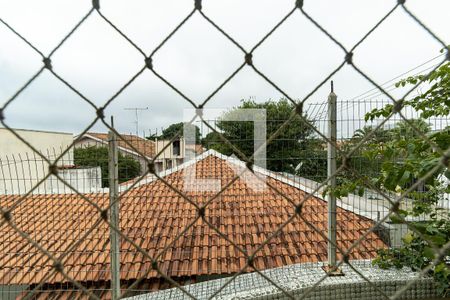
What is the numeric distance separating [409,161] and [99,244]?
2.80 meters

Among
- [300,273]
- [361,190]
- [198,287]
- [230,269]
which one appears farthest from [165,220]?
[361,190]

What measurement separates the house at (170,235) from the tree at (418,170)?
29cm

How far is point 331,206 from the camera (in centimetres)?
223

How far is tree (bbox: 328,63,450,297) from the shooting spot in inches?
40.4

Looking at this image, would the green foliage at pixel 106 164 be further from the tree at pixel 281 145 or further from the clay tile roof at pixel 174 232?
the tree at pixel 281 145

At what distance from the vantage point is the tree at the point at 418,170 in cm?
103

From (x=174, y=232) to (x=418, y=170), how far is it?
8.92ft

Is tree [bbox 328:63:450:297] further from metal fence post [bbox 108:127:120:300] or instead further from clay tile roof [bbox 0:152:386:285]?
metal fence post [bbox 108:127:120:300]

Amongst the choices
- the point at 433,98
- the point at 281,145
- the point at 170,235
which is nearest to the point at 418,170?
the point at 433,98

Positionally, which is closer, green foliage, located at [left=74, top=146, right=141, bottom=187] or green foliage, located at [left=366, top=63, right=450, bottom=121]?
green foliage, located at [left=366, top=63, right=450, bottom=121]

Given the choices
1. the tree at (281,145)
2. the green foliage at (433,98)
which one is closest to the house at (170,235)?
the tree at (281,145)

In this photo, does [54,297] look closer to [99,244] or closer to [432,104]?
[99,244]

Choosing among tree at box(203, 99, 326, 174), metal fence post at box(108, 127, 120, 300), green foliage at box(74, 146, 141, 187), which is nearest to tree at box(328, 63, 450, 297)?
tree at box(203, 99, 326, 174)

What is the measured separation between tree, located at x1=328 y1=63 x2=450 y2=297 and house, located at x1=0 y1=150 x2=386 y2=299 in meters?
0.29
